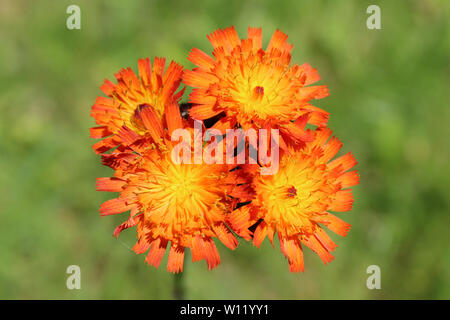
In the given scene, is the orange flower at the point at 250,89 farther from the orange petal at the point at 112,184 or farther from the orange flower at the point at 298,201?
the orange petal at the point at 112,184

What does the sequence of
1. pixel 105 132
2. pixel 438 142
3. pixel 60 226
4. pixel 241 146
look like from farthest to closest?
pixel 438 142 < pixel 60 226 < pixel 105 132 < pixel 241 146

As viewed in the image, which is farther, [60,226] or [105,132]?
[60,226]

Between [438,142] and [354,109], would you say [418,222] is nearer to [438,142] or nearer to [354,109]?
[438,142]

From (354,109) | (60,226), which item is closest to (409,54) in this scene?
(354,109)

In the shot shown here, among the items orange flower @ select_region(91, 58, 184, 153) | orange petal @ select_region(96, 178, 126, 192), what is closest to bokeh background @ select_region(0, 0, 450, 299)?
orange petal @ select_region(96, 178, 126, 192)

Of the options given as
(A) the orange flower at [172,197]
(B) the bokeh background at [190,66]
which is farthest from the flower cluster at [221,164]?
(B) the bokeh background at [190,66]

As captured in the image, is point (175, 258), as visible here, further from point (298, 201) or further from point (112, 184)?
point (298, 201)
